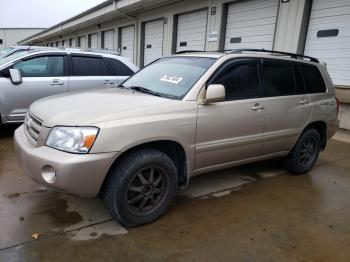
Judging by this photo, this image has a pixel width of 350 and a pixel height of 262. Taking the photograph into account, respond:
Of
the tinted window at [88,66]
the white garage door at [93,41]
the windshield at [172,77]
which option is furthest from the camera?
the white garage door at [93,41]

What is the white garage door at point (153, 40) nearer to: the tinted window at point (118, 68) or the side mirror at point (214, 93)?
the tinted window at point (118, 68)

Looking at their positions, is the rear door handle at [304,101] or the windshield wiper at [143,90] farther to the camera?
the rear door handle at [304,101]

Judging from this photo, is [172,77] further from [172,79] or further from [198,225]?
[198,225]

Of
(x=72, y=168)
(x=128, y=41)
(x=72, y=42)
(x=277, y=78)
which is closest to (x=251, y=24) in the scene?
(x=277, y=78)

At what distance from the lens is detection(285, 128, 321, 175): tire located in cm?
453

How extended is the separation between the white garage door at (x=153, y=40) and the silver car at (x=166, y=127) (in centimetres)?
987

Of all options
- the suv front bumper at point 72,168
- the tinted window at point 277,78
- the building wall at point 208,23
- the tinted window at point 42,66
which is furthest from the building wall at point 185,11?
the suv front bumper at point 72,168

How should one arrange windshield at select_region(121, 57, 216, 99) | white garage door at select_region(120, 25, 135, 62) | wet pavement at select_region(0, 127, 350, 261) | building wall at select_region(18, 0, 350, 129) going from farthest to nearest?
1. white garage door at select_region(120, 25, 135, 62)
2. building wall at select_region(18, 0, 350, 129)
3. windshield at select_region(121, 57, 216, 99)
4. wet pavement at select_region(0, 127, 350, 261)

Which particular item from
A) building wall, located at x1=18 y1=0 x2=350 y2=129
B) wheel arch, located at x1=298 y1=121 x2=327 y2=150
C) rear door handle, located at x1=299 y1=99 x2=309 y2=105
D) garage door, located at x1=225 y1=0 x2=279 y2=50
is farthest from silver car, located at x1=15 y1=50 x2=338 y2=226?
garage door, located at x1=225 y1=0 x2=279 y2=50

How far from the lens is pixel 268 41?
8.97 meters

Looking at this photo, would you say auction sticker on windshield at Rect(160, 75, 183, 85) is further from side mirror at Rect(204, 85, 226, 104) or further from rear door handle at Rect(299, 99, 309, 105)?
rear door handle at Rect(299, 99, 309, 105)

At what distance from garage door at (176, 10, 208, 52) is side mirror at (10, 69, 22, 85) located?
713cm

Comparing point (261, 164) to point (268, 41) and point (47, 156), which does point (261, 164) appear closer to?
point (47, 156)

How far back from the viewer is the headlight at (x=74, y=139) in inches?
102
